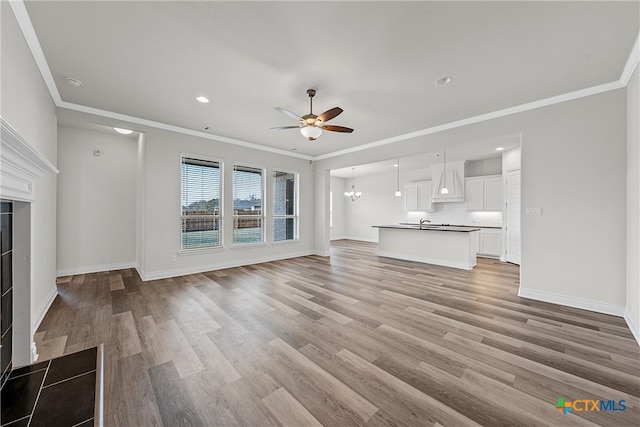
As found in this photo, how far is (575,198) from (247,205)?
6.02 meters

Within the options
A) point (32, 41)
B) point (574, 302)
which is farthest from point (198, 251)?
point (574, 302)

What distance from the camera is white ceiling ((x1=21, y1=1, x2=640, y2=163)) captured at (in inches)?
81.6

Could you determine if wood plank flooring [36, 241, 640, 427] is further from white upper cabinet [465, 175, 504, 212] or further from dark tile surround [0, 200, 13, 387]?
white upper cabinet [465, 175, 504, 212]

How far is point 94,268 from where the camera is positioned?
519cm

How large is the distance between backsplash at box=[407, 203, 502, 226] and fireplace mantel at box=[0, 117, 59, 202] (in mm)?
9201

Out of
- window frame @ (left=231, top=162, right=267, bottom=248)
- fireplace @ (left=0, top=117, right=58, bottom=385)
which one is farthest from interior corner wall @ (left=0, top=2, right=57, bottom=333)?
window frame @ (left=231, top=162, right=267, bottom=248)

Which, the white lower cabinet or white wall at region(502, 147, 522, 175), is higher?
white wall at region(502, 147, 522, 175)

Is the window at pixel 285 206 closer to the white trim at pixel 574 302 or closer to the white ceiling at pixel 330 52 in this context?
the white ceiling at pixel 330 52

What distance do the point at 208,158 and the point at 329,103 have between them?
10.2 ft

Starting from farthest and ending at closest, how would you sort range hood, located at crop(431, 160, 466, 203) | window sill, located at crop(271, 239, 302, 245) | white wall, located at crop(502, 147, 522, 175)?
1. range hood, located at crop(431, 160, 466, 203)
2. window sill, located at crop(271, 239, 302, 245)
3. white wall, located at crop(502, 147, 522, 175)

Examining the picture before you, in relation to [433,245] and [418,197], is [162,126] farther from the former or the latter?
[418,197]

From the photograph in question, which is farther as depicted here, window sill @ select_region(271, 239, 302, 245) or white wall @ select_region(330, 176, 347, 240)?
white wall @ select_region(330, 176, 347, 240)

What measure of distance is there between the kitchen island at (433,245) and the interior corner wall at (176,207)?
334 cm

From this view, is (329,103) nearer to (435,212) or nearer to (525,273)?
(525,273)
